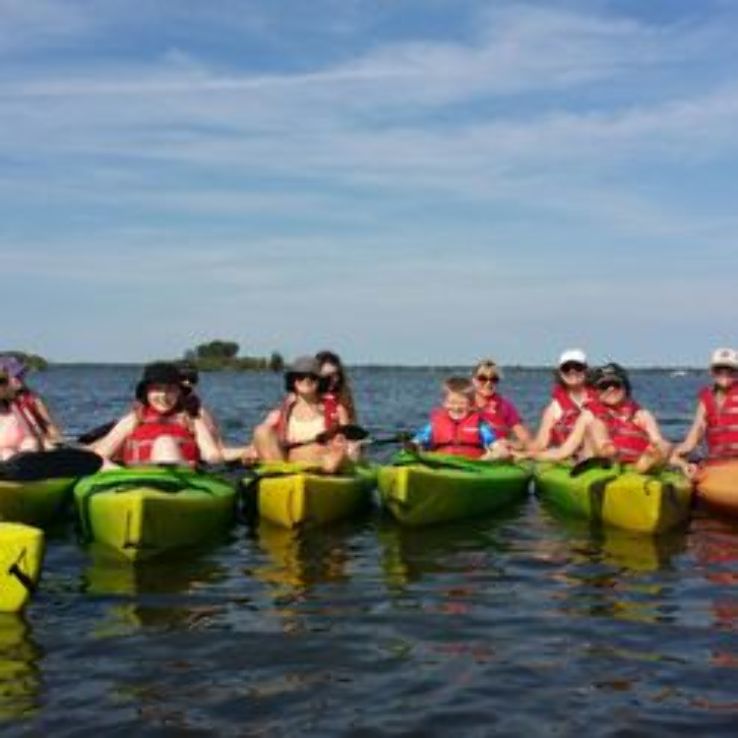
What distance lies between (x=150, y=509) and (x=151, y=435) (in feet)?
5.66

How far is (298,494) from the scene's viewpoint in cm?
966

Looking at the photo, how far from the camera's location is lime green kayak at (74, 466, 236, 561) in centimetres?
833

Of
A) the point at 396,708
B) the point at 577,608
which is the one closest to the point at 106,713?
the point at 396,708

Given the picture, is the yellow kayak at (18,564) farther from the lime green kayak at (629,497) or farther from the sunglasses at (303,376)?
the lime green kayak at (629,497)

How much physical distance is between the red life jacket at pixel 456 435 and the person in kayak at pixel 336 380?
99 cm

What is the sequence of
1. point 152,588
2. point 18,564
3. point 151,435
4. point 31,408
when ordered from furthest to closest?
point 31,408 → point 151,435 → point 152,588 → point 18,564

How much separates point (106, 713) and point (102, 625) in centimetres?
153

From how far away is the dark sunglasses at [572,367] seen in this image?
1277cm

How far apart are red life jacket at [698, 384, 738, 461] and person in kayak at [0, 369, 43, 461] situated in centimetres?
659

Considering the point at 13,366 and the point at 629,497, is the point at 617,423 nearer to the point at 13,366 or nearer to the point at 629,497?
the point at 629,497

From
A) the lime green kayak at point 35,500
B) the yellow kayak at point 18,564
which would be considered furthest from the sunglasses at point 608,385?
the yellow kayak at point 18,564

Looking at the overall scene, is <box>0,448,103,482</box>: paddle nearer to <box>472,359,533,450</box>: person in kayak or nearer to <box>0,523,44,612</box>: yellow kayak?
<box>0,523,44,612</box>: yellow kayak

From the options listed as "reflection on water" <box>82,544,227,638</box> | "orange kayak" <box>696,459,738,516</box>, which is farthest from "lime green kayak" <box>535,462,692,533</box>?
"reflection on water" <box>82,544,227,638</box>

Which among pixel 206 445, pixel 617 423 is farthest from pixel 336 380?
pixel 617 423
